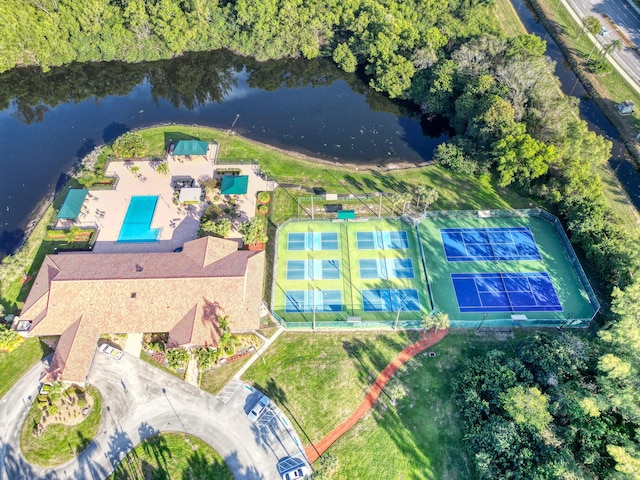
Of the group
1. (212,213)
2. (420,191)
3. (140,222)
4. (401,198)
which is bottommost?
(140,222)

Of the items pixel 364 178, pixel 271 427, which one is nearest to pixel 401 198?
pixel 364 178

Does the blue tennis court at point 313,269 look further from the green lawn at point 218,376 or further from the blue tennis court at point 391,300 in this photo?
the green lawn at point 218,376

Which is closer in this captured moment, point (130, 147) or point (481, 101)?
point (130, 147)

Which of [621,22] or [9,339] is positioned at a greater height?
[621,22]

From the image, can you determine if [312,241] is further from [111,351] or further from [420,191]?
[111,351]

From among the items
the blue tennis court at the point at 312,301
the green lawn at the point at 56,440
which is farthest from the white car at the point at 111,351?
the blue tennis court at the point at 312,301

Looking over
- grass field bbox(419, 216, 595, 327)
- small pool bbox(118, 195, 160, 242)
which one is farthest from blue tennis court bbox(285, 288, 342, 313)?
small pool bbox(118, 195, 160, 242)
